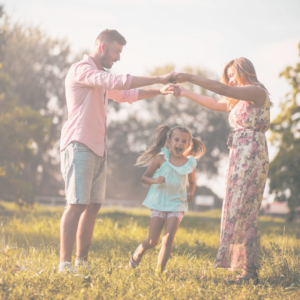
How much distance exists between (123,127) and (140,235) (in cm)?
2419

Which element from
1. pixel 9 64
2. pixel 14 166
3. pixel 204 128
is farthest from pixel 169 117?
pixel 14 166

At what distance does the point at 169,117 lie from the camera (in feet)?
97.5

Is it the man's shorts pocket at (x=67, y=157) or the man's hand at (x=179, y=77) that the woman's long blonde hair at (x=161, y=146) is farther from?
the man's shorts pocket at (x=67, y=157)

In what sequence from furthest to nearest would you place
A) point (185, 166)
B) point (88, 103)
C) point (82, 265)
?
1. point (185, 166)
2. point (88, 103)
3. point (82, 265)

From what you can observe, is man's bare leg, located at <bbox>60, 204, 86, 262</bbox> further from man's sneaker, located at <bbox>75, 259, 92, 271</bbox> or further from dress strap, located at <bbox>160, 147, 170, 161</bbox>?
dress strap, located at <bbox>160, 147, 170, 161</bbox>

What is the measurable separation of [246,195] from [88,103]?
179 centimetres

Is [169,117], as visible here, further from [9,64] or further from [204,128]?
[9,64]

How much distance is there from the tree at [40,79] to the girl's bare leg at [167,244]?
18.1m

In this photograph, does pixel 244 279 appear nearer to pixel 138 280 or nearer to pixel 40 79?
pixel 138 280

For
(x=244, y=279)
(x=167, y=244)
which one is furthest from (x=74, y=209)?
(x=244, y=279)

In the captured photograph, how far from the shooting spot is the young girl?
372cm

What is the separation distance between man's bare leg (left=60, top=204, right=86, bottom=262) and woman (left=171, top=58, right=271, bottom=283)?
141cm

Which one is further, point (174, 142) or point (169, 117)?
point (169, 117)

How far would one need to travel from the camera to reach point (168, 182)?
154 inches
